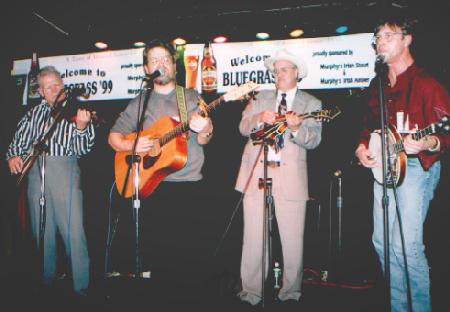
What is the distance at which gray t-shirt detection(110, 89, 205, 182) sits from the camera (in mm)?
3379

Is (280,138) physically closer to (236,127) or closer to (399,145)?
(399,145)

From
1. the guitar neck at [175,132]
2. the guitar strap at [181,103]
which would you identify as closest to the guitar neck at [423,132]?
the guitar neck at [175,132]

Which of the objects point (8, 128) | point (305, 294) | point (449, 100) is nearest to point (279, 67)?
point (449, 100)

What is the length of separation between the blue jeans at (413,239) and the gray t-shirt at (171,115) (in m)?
1.80

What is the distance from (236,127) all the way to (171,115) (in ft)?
4.33

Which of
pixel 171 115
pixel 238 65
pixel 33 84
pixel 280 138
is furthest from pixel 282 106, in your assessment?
pixel 33 84

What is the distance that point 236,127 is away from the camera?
4.64 m

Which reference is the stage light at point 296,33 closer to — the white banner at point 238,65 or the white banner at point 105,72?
the white banner at point 238,65

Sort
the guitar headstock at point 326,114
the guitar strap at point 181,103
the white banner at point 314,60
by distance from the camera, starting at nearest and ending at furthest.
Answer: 1. the guitar headstock at point 326,114
2. the guitar strap at point 181,103
3. the white banner at point 314,60

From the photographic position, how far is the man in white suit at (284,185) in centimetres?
317

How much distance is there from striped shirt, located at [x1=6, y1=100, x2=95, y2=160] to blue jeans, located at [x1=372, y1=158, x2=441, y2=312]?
2.93 m

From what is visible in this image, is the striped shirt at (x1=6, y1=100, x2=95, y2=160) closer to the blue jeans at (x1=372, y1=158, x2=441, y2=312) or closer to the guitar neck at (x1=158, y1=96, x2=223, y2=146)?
the guitar neck at (x1=158, y1=96, x2=223, y2=146)

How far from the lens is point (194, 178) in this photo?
3.37m

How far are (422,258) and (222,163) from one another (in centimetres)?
266
